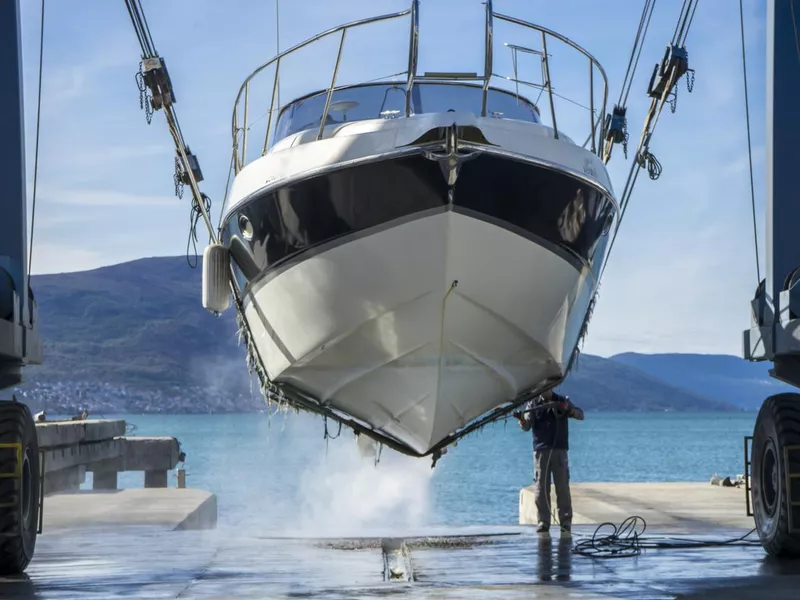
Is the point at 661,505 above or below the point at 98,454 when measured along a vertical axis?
below

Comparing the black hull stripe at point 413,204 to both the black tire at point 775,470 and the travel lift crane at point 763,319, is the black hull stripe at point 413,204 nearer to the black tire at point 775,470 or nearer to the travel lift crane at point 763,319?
the travel lift crane at point 763,319

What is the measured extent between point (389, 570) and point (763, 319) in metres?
3.27

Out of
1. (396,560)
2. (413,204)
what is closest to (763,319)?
(413,204)

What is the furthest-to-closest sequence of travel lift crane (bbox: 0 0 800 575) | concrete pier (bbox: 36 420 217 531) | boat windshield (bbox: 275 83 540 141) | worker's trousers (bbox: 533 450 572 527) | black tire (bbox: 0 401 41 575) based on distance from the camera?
concrete pier (bbox: 36 420 217 531)
worker's trousers (bbox: 533 450 572 527)
boat windshield (bbox: 275 83 540 141)
travel lift crane (bbox: 0 0 800 575)
black tire (bbox: 0 401 41 575)

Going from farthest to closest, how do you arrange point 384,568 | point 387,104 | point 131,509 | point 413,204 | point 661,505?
1. point 661,505
2. point 131,509
3. point 387,104
4. point 413,204
5. point 384,568

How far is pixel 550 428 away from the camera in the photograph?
34.2 ft

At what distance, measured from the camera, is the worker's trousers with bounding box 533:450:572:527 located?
10.4 meters

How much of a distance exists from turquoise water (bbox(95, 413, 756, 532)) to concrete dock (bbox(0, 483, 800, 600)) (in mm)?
1582

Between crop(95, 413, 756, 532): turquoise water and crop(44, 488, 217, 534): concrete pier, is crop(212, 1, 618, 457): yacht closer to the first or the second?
crop(95, 413, 756, 532): turquoise water

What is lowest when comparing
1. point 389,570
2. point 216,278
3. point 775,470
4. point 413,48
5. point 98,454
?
point 389,570

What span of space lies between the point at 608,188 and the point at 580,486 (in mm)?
8862

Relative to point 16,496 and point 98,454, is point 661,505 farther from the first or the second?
point 98,454

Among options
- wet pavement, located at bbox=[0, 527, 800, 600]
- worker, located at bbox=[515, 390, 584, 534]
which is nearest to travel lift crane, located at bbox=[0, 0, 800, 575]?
wet pavement, located at bbox=[0, 527, 800, 600]

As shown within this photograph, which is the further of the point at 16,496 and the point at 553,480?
the point at 553,480
